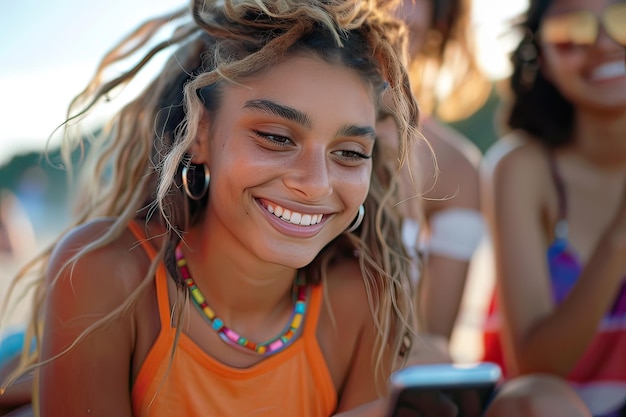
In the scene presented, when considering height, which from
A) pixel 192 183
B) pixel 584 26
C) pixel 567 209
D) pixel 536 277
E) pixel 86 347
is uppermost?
pixel 584 26

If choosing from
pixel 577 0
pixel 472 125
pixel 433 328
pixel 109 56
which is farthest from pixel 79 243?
pixel 472 125

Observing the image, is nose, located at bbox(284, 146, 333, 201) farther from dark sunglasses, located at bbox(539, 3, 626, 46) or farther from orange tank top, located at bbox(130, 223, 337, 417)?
dark sunglasses, located at bbox(539, 3, 626, 46)

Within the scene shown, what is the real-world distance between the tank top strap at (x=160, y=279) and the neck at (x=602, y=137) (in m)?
1.65

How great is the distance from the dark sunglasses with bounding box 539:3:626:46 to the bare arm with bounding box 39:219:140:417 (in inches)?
66.8

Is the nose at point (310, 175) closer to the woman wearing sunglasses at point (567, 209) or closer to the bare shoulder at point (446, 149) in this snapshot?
the woman wearing sunglasses at point (567, 209)

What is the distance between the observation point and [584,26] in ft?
8.66

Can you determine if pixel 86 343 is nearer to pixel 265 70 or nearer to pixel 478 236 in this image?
pixel 265 70

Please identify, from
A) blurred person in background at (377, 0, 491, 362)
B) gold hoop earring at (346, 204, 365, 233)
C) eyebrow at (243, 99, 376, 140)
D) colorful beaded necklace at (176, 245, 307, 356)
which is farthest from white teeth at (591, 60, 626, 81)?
colorful beaded necklace at (176, 245, 307, 356)

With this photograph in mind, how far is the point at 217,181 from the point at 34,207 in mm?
5197

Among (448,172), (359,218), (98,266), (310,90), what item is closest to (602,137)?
(448,172)

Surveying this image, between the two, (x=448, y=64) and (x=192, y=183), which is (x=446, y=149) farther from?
(x=192, y=183)

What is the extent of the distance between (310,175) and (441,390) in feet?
1.98

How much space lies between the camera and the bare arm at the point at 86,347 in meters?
1.85

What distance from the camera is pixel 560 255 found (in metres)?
2.74
